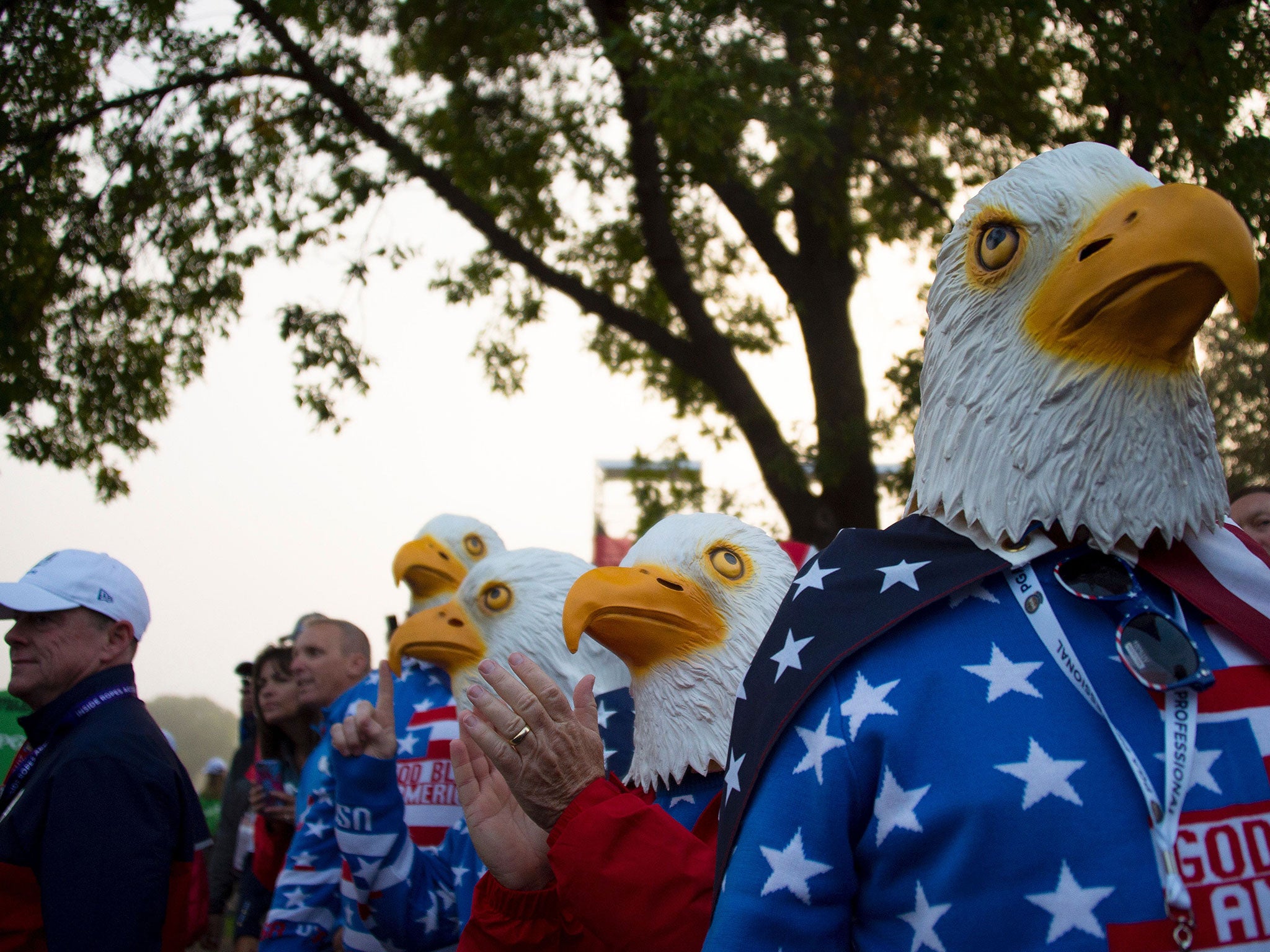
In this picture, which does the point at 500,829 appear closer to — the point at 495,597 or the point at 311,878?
the point at 495,597

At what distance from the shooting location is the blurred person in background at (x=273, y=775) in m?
5.02

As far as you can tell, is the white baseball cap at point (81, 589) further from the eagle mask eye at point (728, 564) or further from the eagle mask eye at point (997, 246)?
the eagle mask eye at point (997, 246)

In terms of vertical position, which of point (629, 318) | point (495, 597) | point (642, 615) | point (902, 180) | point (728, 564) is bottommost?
point (642, 615)

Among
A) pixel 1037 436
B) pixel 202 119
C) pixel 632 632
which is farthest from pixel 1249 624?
pixel 202 119

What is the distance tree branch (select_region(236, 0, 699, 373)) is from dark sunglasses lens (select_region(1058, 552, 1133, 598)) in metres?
7.81

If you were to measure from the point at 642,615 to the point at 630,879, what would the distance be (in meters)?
0.89

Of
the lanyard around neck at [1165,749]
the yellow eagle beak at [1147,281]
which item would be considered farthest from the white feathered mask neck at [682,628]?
the yellow eagle beak at [1147,281]

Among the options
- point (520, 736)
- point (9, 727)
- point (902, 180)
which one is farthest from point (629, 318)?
point (520, 736)

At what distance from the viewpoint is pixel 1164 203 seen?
4.45ft

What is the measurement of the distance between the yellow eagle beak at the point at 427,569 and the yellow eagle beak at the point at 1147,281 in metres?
4.10

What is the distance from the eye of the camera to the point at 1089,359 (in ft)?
4.74

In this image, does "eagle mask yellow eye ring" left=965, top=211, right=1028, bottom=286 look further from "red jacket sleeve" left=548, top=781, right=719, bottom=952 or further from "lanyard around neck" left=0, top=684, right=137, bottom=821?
"lanyard around neck" left=0, top=684, right=137, bottom=821

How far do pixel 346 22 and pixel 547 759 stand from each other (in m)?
9.21

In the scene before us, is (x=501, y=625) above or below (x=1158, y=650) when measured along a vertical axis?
above
